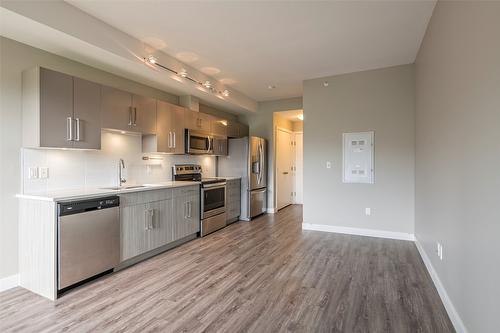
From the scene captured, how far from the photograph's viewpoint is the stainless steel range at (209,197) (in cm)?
432

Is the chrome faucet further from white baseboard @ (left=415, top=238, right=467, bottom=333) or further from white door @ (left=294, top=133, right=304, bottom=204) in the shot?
white door @ (left=294, top=133, right=304, bottom=204)

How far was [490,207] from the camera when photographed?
4.60ft

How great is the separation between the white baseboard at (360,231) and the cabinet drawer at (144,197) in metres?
2.60

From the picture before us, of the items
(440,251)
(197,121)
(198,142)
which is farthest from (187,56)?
(440,251)

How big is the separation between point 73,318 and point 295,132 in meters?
6.62

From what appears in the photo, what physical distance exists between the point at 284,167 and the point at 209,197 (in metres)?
3.06

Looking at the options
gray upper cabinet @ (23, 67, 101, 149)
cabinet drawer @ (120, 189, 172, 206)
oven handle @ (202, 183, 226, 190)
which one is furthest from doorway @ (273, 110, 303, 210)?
gray upper cabinet @ (23, 67, 101, 149)

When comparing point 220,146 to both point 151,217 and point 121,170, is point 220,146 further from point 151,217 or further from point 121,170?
point 151,217

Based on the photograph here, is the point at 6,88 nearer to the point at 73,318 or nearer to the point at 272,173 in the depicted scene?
the point at 73,318

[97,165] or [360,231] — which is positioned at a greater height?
[97,165]

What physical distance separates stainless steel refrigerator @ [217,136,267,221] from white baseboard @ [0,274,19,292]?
12.0ft

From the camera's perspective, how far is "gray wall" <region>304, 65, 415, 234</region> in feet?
13.5

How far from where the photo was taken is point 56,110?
261 cm

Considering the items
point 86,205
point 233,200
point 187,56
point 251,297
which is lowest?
point 251,297
